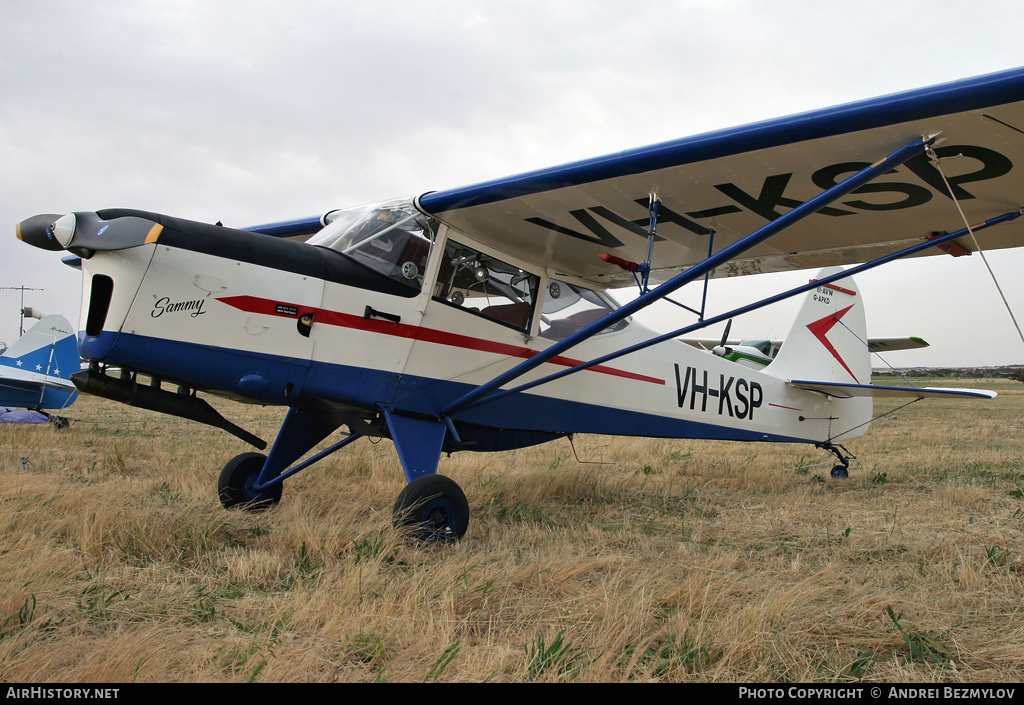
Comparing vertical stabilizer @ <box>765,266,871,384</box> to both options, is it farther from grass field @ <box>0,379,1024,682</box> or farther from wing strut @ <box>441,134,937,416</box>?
wing strut @ <box>441,134,937,416</box>

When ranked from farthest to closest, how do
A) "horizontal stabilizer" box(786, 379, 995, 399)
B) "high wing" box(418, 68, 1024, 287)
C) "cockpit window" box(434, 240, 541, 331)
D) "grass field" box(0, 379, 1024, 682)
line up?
"horizontal stabilizer" box(786, 379, 995, 399)
"cockpit window" box(434, 240, 541, 331)
"high wing" box(418, 68, 1024, 287)
"grass field" box(0, 379, 1024, 682)

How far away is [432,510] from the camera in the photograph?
3.68 metres

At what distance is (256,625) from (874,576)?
2926 mm

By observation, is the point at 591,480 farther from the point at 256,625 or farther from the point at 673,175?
the point at 256,625

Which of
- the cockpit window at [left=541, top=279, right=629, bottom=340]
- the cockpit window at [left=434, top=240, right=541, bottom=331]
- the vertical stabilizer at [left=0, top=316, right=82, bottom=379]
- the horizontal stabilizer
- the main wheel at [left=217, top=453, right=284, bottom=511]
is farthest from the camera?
the vertical stabilizer at [left=0, top=316, right=82, bottom=379]

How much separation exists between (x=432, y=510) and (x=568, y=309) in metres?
2.16

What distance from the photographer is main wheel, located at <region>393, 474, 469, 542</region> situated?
353 centimetres

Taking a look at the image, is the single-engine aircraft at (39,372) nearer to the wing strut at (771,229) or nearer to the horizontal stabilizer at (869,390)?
the wing strut at (771,229)

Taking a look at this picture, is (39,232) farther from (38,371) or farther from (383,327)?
(38,371)

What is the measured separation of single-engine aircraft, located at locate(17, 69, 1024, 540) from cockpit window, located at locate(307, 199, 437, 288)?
0.05 ft

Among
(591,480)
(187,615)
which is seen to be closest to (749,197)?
(591,480)

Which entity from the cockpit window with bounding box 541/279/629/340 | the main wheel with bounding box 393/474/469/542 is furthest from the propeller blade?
the cockpit window with bounding box 541/279/629/340

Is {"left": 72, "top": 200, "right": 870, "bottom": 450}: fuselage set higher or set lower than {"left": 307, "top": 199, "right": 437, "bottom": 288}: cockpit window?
lower

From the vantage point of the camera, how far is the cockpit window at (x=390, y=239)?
159 inches
